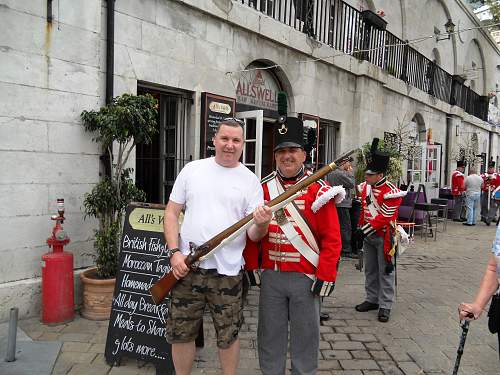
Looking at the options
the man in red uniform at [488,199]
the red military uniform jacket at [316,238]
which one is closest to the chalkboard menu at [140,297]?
the red military uniform jacket at [316,238]

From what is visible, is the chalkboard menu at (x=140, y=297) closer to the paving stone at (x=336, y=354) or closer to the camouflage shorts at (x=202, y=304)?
the camouflage shorts at (x=202, y=304)

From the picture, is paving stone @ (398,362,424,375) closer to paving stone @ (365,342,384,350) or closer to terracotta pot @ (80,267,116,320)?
paving stone @ (365,342,384,350)

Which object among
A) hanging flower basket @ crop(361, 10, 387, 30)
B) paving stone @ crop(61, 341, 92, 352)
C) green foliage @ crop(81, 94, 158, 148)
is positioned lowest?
paving stone @ crop(61, 341, 92, 352)

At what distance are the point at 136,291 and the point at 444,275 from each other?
216 inches

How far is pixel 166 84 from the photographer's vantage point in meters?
5.85

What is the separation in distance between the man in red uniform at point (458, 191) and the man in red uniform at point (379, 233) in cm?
1053

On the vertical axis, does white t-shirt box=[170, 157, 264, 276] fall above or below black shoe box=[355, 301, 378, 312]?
above

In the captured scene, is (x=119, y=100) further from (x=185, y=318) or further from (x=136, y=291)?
(x=185, y=318)

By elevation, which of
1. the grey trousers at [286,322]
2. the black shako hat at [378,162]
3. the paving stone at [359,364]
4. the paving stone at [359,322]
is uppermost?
the black shako hat at [378,162]

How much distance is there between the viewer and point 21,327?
14.0ft

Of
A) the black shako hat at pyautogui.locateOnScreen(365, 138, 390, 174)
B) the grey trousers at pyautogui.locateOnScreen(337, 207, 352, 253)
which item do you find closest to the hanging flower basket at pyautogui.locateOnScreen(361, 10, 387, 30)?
the grey trousers at pyautogui.locateOnScreen(337, 207, 352, 253)

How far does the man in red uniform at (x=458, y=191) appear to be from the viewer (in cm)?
1402

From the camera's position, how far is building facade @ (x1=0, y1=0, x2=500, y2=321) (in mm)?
4352

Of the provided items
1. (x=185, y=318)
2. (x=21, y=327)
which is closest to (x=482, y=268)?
(x=185, y=318)
